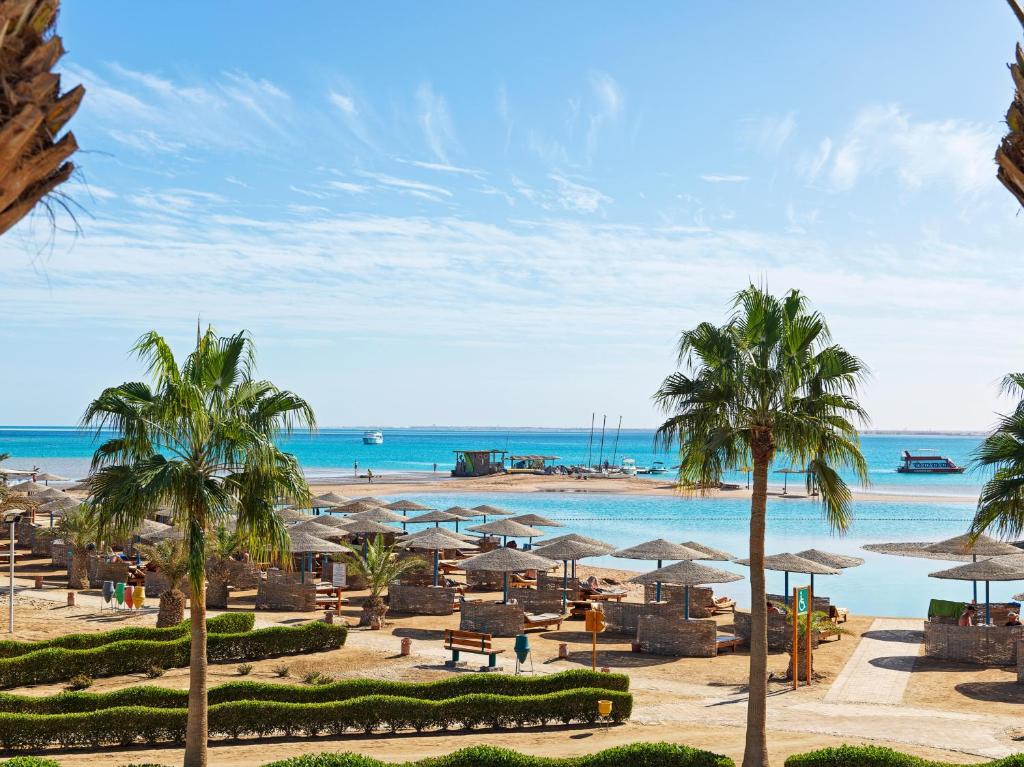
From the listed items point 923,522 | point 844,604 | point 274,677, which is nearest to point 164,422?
point 274,677

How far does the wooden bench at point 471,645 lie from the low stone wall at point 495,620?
1.86m

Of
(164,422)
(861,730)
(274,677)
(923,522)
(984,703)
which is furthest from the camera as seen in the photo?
(923,522)

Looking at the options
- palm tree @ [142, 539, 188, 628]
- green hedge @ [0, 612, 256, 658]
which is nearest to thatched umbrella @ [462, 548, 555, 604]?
green hedge @ [0, 612, 256, 658]

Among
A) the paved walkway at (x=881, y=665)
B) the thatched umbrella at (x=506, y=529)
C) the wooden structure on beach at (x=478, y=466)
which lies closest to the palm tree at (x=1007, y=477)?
the paved walkway at (x=881, y=665)

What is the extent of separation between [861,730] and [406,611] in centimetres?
1398

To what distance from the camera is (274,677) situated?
734 inches

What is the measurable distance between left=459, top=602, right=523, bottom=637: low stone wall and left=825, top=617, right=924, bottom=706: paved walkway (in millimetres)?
7329

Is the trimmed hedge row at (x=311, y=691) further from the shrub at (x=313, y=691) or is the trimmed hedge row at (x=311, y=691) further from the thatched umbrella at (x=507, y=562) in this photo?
the thatched umbrella at (x=507, y=562)

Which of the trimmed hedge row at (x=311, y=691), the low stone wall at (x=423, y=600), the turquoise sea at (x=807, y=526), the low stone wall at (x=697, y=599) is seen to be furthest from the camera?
the turquoise sea at (x=807, y=526)

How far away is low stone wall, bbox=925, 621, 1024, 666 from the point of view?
67.3ft

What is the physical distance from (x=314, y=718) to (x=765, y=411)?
8132 mm

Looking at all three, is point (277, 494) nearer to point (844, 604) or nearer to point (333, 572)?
point (333, 572)

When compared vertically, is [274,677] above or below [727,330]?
below

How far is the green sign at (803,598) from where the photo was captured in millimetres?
19812
